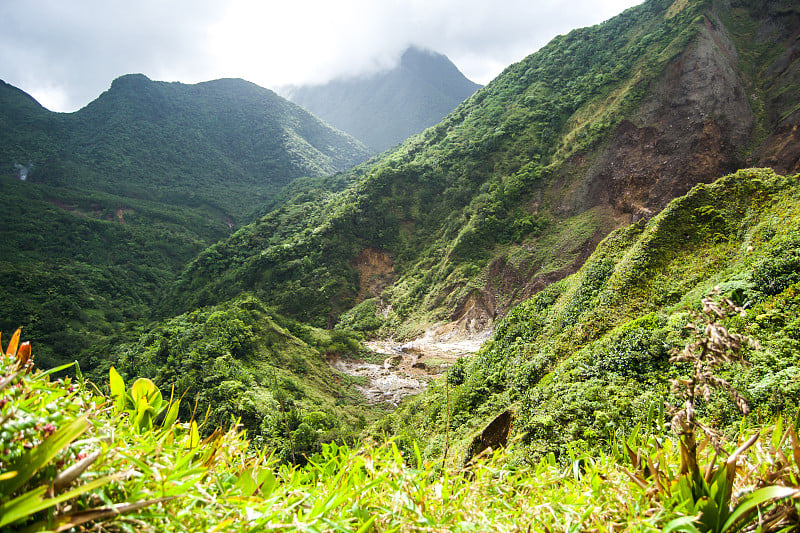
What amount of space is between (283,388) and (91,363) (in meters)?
14.8

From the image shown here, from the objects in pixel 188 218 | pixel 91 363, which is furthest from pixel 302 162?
pixel 91 363

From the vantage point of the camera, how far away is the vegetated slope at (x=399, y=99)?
401 feet

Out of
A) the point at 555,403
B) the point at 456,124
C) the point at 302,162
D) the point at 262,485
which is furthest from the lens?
the point at 302,162

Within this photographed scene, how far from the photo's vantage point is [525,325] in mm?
11516

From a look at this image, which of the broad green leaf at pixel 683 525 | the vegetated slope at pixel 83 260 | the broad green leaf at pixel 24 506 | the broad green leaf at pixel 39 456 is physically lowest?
the broad green leaf at pixel 683 525

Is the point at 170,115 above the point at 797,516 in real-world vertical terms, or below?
above

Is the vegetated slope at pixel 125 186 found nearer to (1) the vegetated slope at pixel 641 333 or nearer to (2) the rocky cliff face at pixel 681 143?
(1) the vegetated slope at pixel 641 333

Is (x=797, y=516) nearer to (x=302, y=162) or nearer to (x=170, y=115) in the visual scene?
(x=302, y=162)

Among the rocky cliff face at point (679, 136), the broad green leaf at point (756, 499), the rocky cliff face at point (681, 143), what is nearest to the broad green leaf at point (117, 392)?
the broad green leaf at point (756, 499)

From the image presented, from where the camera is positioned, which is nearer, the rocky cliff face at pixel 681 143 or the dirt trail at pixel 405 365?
the dirt trail at pixel 405 365

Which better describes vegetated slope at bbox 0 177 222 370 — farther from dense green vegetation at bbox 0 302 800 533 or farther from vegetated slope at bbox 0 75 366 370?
dense green vegetation at bbox 0 302 800 533

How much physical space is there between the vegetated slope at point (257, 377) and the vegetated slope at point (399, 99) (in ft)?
359

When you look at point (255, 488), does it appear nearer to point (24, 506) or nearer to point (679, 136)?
point (24, 506)

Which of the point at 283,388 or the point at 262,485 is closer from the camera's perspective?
the point at 262,485
